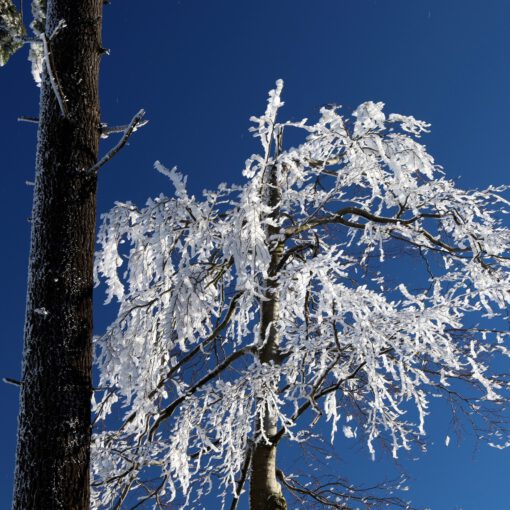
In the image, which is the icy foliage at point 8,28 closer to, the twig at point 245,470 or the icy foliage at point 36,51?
the icy foliage at point 36,51

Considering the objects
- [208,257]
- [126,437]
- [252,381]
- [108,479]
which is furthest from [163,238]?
[108,479]

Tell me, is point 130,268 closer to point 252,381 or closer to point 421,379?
point 252,381

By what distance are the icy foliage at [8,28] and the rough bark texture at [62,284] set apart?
1651 millimetres

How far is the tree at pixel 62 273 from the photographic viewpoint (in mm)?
3836

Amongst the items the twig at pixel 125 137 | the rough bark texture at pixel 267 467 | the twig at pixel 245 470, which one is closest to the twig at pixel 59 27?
the twig at pixel 125 137

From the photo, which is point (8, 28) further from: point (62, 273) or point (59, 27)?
point (62, 273)

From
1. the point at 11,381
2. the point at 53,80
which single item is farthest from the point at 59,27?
the point at 11,381

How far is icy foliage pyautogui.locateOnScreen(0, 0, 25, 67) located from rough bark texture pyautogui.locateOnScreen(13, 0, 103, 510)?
1651 millimetres

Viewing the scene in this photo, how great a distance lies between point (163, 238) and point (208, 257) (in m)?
0.70

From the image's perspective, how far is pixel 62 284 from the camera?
4.22 meters

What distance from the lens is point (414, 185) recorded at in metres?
6.42

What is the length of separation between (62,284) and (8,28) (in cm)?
381

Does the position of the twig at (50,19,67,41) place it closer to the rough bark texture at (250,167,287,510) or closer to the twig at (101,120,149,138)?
the twig at (101,120,149,138)

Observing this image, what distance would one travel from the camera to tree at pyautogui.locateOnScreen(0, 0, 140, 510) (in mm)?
3836
